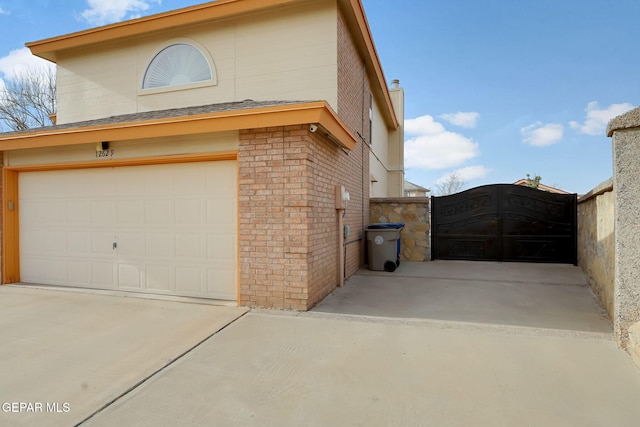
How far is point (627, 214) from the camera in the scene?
10.4ft

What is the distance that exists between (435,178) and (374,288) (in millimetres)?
47795

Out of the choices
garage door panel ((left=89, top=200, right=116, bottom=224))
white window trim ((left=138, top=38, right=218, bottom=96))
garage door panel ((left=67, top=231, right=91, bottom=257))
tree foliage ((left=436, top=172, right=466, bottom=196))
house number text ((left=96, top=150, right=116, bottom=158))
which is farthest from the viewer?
tree foliage ((left=436, top=172, right=466, bottom=196))

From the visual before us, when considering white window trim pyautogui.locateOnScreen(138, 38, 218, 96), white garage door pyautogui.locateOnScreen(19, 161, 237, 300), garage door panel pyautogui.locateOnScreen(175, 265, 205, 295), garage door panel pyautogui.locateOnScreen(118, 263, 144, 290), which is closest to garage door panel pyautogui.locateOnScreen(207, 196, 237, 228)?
white garage door pyautogui.locateOnScreen(19, 161, 237, 300)

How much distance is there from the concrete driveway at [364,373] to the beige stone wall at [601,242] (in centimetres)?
46

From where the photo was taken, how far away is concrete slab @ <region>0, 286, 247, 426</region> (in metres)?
2.49

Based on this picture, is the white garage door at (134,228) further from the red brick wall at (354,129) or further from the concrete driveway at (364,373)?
the red brick wall at (354,129)

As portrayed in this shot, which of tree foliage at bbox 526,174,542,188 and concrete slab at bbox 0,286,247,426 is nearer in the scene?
concrete slab at bbox 0,286,247,426

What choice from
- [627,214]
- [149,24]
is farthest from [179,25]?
[627,214]

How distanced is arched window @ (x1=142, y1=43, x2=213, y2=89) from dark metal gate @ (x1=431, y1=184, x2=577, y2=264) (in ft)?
23.2

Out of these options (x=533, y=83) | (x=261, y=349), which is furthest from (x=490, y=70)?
(x=261, y=349)

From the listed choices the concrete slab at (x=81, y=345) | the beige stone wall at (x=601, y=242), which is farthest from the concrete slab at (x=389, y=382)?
the beige stone wall at (x=601, y=242)

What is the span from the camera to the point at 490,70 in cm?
1257

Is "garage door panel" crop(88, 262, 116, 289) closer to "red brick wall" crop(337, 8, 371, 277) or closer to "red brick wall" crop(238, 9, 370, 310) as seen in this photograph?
"red brick wall" crop(238, 9, 370, 310)

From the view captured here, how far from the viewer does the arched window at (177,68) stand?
6.97 metres
